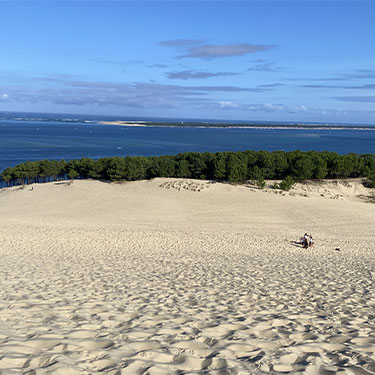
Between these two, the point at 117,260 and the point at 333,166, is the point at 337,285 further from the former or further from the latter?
the point at 333,166

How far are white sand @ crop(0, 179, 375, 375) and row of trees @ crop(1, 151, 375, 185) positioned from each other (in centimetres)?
1453

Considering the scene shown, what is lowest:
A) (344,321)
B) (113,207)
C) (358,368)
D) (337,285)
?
(113,207)

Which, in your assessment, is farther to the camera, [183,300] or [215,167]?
[215,167]

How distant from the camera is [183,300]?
27.8 feet

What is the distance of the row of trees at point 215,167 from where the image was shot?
4047 centimetres

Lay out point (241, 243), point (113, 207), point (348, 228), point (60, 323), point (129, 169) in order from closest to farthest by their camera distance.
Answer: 1. point (60, 323)
2. point (241, 243)
3. point (348, 228)
4. point (113, 207)
5. point (129, 169)

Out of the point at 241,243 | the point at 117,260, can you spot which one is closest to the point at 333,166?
the point at 241,243

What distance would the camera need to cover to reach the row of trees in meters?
40.5

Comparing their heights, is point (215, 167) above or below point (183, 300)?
above

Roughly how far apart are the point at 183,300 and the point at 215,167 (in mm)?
32949

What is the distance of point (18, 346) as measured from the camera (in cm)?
527

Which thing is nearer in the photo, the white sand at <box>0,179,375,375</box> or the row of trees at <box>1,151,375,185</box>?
the white sand at <box>0,179,375,375</box>

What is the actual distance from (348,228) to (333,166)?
1708cm

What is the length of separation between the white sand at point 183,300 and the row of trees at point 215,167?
1453cm
